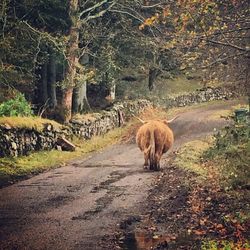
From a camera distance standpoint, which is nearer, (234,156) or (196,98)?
(234,156)

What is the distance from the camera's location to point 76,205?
1053 centimetres

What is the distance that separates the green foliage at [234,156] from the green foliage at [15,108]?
7.36 m

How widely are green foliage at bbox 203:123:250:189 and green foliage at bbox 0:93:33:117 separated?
736 centimetres

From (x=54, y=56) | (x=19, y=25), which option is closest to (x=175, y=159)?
(x=19, y=25)

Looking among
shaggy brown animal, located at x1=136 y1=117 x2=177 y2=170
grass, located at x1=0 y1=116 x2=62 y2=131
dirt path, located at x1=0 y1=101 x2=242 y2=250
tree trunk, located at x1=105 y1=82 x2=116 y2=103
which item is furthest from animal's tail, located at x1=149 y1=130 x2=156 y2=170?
tree trunk, located at x1=105 y1=82 x2=116 y2=103

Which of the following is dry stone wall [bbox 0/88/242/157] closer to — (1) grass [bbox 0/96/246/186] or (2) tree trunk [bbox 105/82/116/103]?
(1) grass [bbox 0/96/246/186]

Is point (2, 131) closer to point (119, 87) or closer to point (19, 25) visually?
point (19, 25)

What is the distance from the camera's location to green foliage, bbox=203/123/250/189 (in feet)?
35.2

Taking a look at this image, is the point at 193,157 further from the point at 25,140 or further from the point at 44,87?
the point at 44,87

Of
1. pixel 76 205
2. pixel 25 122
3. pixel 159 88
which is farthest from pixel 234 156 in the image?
pixel 159 88

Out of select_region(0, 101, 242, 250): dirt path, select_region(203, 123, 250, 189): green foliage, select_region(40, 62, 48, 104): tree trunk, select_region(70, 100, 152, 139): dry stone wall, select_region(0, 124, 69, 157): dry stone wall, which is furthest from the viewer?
select_region(40, 62, 48, 104): tree trunk

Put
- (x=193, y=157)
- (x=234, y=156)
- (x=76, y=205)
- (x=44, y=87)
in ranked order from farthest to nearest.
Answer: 1. (x=44, y=87)
2. (x=193, y=157)
3. (x=234, y=156)
4. (x=76, y=205)

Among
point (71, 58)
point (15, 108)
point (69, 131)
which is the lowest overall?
point (69, 131)

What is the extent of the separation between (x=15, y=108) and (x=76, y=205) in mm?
8977
